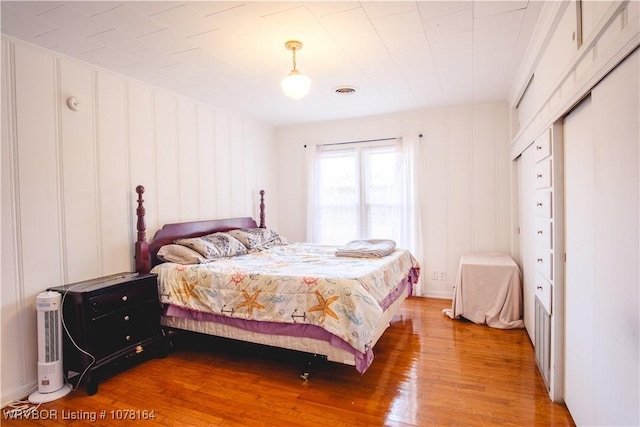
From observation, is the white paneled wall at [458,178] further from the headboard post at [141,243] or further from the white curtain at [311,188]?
the headboard post at [141,243]

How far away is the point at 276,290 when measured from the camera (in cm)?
264

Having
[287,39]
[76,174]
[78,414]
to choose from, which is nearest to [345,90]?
[287,39]

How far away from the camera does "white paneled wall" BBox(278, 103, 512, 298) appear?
4383 mm

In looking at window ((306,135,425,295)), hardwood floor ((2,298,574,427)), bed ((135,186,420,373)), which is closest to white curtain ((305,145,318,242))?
window ((306,135,425,295))

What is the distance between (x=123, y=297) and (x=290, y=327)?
1314 mm

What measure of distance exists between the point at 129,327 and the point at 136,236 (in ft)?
3.03

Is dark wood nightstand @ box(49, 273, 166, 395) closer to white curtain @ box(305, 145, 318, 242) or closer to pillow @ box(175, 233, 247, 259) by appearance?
pillow @ box(175, 233, 247, 259)

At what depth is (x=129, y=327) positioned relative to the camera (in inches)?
108

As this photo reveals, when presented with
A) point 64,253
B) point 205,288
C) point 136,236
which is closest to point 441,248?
point 205,288

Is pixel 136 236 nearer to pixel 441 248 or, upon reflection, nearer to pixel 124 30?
pixel 124 30

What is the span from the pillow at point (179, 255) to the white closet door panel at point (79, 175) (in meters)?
0.53

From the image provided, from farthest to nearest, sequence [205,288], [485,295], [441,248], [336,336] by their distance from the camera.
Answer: [441,248] → [485,295] → [205,288] → [336,336]

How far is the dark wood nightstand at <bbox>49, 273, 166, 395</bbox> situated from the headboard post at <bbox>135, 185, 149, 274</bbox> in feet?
0.74

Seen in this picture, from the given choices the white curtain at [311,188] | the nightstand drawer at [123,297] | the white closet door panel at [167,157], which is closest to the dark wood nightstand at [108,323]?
the nightstand drawer at [123,297]
